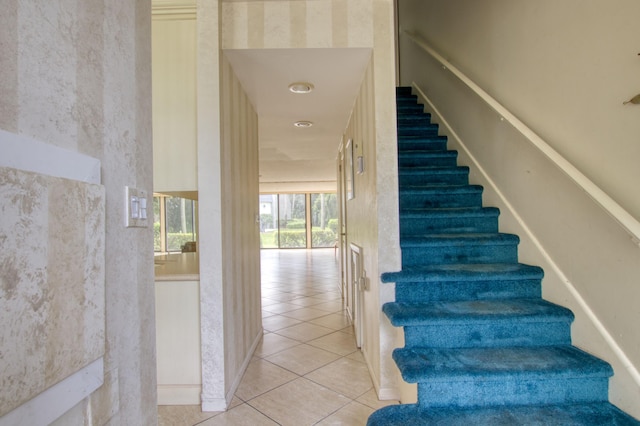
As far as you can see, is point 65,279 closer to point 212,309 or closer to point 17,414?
Result: point 17,414

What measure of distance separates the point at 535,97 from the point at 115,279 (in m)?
2.46

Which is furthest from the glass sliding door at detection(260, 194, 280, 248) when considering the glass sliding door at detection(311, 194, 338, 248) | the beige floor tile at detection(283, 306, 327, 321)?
the beige floor tile at detection(283, 306, 327, 321)

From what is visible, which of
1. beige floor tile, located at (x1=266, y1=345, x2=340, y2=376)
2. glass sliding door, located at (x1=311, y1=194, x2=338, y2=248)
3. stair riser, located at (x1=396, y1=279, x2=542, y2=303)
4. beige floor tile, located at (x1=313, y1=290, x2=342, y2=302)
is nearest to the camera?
stair riser, located at (x1=396, y1=279, x2=542, y2=303)

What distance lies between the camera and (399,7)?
5637mm

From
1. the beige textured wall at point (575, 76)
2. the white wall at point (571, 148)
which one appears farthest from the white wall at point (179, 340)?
the beige textured wall at point (575, 76)

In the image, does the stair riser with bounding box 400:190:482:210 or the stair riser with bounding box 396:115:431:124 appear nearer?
the stair riser with bounding box 400:190:482:210

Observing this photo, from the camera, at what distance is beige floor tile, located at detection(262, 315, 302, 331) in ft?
12.1

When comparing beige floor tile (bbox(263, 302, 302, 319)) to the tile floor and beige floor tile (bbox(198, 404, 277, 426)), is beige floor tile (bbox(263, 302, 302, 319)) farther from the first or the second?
beige floor tile (bbox(198, 404, 277, 426))

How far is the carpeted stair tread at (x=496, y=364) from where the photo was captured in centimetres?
149

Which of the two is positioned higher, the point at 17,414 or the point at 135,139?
the point at 135,139

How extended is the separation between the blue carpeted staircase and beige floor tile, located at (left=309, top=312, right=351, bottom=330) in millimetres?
1657

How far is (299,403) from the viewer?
6.99ft

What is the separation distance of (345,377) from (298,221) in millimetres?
10977

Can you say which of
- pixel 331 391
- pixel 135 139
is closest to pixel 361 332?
pixel 331 391
